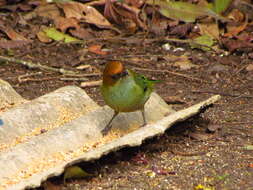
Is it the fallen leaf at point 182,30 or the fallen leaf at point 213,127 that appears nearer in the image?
the fallen leaf at point 213,127

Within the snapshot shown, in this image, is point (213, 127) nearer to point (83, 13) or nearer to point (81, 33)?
point (81, 33)

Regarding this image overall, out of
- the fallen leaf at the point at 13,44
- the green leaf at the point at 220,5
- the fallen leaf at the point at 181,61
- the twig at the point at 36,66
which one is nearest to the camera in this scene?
the twig at the point at 36,66

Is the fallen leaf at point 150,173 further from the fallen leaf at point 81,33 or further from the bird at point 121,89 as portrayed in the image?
the fallen leaf at point 81,33

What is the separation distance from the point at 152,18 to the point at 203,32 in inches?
27.9

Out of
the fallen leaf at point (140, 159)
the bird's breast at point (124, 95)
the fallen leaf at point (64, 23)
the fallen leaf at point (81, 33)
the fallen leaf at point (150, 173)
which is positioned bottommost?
the fallen leaf at point (81, 33)

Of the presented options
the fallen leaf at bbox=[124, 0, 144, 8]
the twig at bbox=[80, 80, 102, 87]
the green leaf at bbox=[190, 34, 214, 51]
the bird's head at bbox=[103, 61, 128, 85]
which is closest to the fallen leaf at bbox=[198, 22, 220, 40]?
the green leaf at bbox=[190, 34, 214, 51]

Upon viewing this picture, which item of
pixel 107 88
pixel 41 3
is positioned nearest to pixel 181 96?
pixel 107 88

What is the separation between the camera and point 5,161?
4.80 metres

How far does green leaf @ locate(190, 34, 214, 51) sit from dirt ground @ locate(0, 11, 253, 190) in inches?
4.5

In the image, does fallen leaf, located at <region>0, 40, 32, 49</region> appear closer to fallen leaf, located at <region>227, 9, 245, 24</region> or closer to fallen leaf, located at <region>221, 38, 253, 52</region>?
fallen leaf, located at <region>221, 38, 253, 52</region>

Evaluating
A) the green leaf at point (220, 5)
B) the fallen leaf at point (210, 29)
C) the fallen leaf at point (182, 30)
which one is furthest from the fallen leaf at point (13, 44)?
the green leaf at point (220, 5)

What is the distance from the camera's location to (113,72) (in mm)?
5523

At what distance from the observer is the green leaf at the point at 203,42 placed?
8.80 meters

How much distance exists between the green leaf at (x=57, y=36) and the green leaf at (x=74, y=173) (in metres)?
4.11
